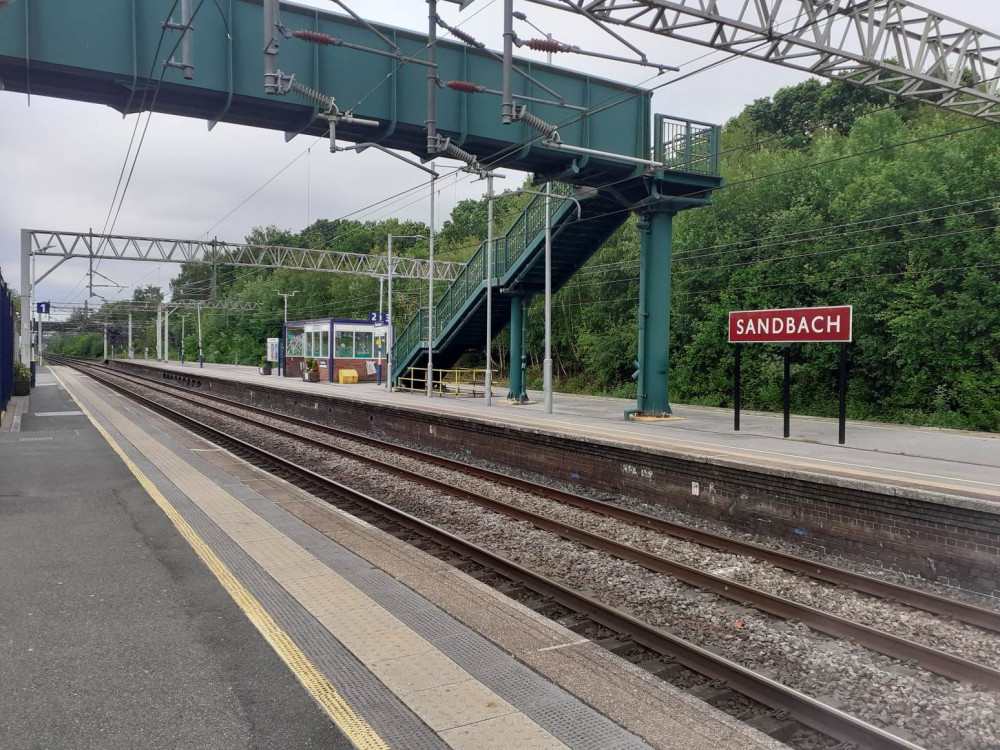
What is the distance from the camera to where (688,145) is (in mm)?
17766

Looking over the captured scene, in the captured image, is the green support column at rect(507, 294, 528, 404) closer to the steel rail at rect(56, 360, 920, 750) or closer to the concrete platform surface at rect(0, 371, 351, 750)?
the steel rail at rect(56, 360, 920, 750)

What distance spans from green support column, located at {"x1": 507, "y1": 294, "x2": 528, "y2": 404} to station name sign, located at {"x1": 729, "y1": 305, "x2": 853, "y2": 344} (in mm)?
8774

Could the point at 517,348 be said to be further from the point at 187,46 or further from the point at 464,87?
the point at 187,46

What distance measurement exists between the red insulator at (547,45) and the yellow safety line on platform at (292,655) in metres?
8.79

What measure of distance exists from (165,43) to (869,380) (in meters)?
21.1

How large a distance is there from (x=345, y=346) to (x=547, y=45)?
27830 millimetres

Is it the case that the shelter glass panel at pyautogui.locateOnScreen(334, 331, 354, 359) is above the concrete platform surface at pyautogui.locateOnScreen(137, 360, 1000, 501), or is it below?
above

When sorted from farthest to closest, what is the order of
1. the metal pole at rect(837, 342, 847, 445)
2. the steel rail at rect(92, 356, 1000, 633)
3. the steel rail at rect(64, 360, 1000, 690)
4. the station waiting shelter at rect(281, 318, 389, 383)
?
the station waiting shelter at rect(281, 318, 389, 383) < the metal pole at rect(837, 342, 847, 445) < the steel rail at rect(92, 356, 1000, 633) < the steel rail at rect(64, 360, 1000, 690)

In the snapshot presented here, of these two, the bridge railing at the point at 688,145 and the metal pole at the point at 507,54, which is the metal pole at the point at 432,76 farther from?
the bridge railing at the point at 688,145

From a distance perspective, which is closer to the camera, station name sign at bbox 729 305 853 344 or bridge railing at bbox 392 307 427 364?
station name sign at bbox 729 305 853 344

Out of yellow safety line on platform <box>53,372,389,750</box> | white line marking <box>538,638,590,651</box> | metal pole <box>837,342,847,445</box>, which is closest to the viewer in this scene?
yellow safety line on platform <box>53,372,389,750</box>

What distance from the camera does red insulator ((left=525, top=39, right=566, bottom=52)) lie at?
11328 mm

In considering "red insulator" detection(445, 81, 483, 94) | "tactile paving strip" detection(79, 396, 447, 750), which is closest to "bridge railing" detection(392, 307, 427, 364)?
"red insulator" detection(445, 81, 483, 94)

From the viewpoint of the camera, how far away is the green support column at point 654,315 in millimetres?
18047
